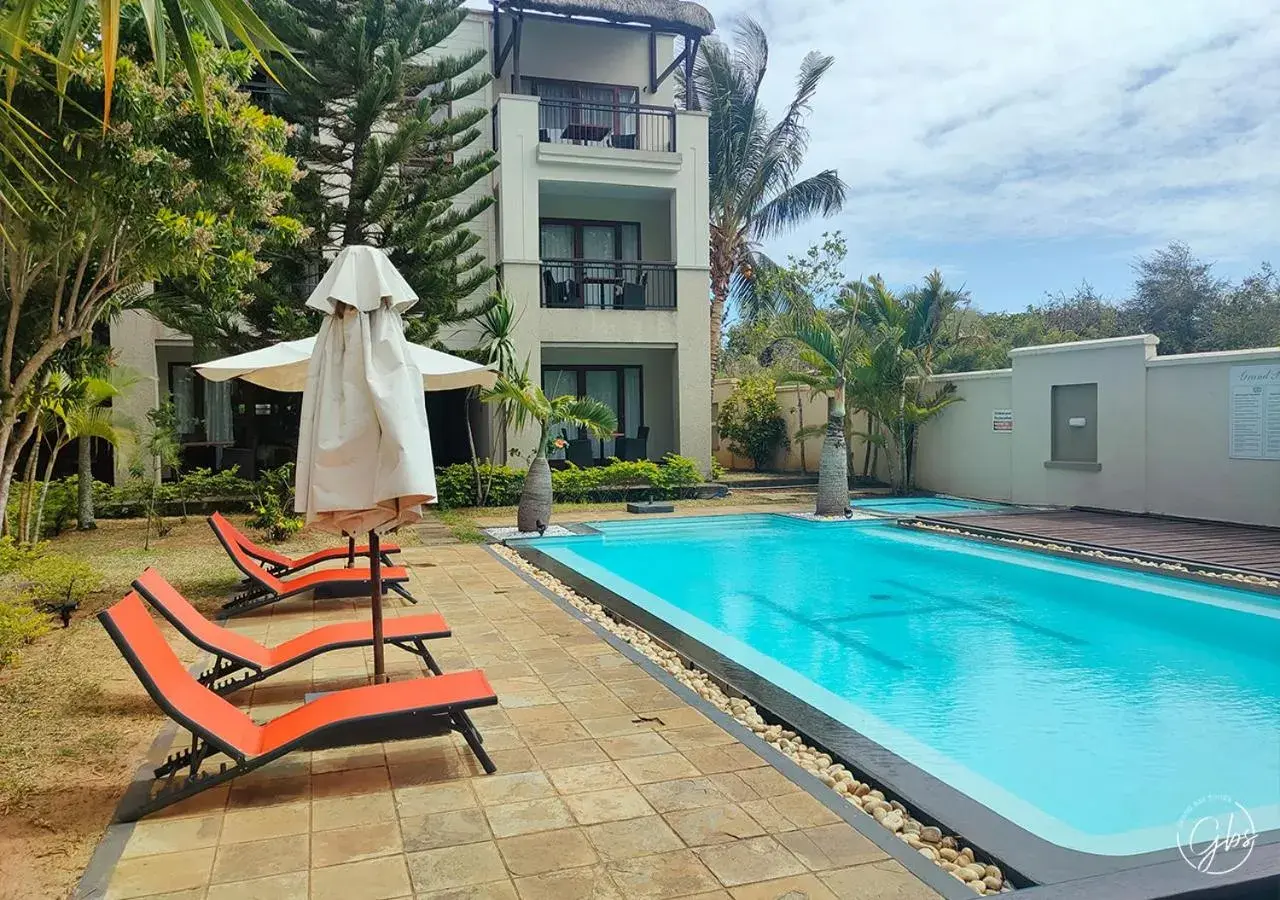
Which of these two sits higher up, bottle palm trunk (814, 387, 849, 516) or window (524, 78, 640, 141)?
window (524, 78, 640, 141)

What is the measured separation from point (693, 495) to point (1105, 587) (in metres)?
8.78

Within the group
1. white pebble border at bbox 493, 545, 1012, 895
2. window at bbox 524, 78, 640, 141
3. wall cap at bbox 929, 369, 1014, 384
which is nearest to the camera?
white pebble border at bbox 493, 545, 1012, 895

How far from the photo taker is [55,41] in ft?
17.5

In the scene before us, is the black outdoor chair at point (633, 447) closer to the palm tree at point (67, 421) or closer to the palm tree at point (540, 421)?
the palm tree at point (540, 421)

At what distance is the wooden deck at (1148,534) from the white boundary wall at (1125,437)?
396 mm

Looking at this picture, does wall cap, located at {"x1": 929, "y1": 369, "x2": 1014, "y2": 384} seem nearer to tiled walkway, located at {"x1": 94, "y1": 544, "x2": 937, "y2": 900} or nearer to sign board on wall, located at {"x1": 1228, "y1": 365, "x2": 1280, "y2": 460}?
sign board on wall, located at {"x1": 1228, "y1": 365, "x2": 1280, "y2": 460}

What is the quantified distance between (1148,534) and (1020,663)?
222 inches

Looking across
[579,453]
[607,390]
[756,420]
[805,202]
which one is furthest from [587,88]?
[805,202]

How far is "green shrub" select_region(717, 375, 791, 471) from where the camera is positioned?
21.5 metres

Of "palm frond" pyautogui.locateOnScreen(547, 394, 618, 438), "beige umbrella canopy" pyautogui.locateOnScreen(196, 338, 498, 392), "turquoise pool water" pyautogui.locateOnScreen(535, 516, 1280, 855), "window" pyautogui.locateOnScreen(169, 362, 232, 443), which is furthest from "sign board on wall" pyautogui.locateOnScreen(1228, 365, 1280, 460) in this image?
"window" pyautogui.locateOnScreen(169, 362, 232, 443)

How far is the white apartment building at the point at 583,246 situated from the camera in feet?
54.5

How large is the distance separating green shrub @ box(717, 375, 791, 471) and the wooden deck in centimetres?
834

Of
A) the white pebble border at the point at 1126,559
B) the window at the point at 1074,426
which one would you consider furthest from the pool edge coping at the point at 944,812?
the window at the point at 1074,426

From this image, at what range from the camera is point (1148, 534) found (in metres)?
11.0
